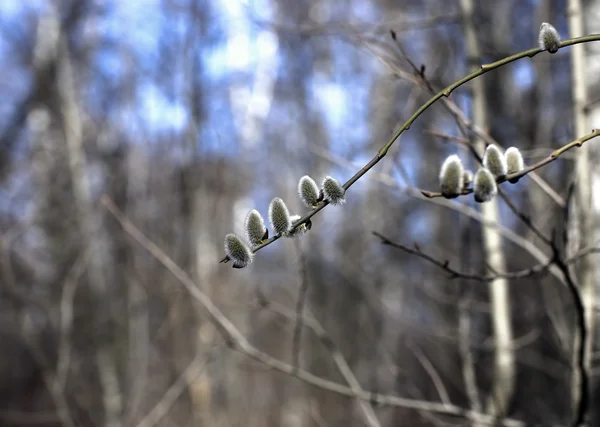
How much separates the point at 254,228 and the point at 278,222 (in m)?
0.06

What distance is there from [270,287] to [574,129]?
29.9ft

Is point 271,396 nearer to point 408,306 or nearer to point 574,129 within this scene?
point 408,306

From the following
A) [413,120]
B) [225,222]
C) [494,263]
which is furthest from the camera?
[225,222]

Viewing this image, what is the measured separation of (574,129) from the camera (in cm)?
186

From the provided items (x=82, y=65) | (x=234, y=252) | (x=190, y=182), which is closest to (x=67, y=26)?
(x=82, y=65)

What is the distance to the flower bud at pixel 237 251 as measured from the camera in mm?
936

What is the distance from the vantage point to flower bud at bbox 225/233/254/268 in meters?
0.94

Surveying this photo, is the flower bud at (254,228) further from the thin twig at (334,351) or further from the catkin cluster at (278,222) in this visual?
the thin twig at (334,351)

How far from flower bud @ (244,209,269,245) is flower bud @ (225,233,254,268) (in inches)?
2.1

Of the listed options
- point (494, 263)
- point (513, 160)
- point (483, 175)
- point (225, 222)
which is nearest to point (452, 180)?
point (483, 175)

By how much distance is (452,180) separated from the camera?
3.06 feet

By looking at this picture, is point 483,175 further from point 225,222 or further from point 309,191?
point 225,222

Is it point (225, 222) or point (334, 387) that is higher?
point (225, 222)

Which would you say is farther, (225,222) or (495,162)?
(225,222)
